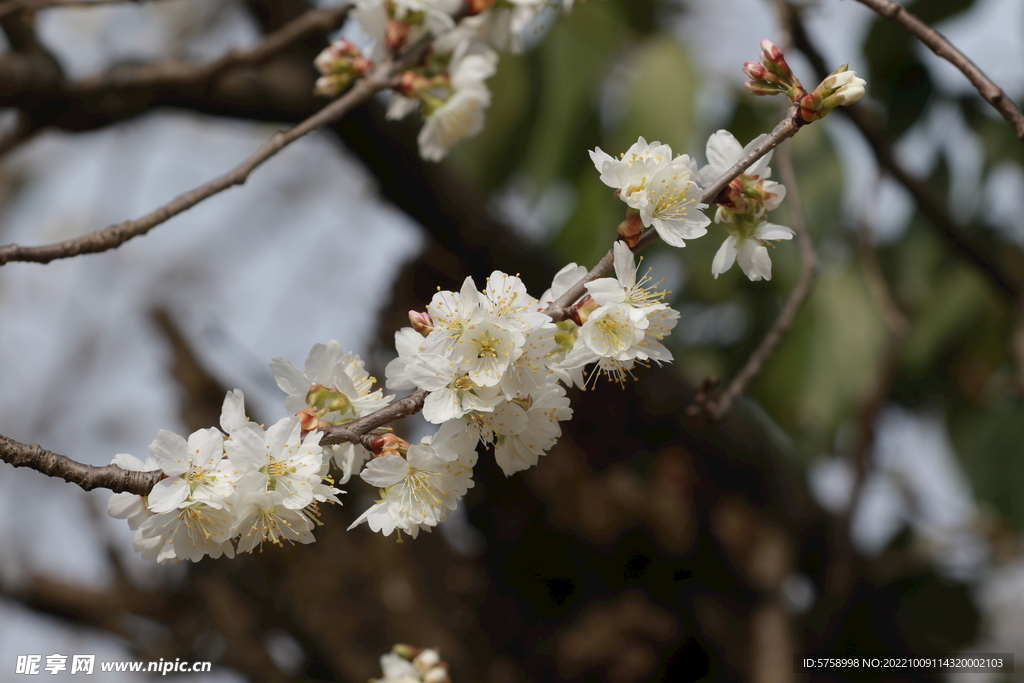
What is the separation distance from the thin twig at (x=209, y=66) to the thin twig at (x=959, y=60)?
0.96 meters

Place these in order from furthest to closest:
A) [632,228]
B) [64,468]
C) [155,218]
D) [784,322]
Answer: [784,322] < [155,218] < [632,228] < [64,468]

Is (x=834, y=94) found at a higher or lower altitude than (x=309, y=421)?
higher

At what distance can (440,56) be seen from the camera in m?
1.26

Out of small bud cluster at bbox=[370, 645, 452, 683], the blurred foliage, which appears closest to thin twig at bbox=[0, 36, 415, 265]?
small bud cluster at bbox=[370, 645, 452, 683]

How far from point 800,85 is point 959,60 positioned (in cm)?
17

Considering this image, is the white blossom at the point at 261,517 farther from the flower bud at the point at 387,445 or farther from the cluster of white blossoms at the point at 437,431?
the flower bud at the point at 387,445

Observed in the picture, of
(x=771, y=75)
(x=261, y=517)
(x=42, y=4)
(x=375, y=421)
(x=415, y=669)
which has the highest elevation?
(x=771, y=75)

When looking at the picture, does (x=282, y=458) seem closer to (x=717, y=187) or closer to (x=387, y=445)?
(x=387, y=445)

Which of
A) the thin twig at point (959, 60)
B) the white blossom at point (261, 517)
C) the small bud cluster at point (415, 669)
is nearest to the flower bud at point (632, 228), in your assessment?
the thin twig at point (959, 60)

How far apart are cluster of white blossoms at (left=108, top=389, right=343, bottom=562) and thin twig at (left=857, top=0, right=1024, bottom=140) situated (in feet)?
2.54

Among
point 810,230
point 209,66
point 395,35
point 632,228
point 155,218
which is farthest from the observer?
point 810,230

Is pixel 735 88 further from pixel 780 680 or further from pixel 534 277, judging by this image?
pixel 780 680

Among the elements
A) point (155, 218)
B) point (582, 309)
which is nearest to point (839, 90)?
point (582, 309)

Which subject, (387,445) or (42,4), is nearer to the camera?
(387,445)
